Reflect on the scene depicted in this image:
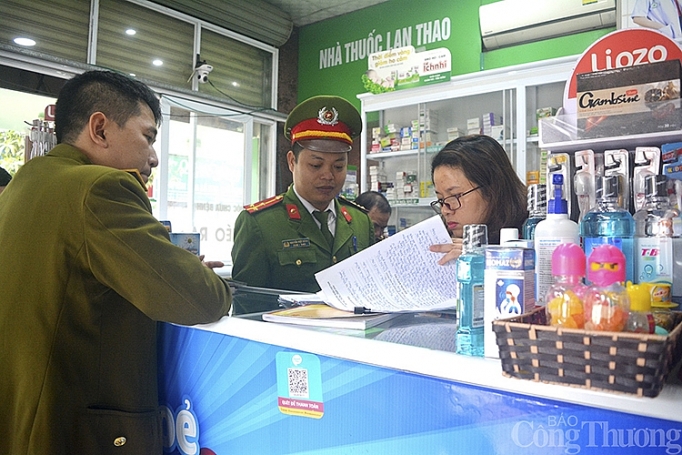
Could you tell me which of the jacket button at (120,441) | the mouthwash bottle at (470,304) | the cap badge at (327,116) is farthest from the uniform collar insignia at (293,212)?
the mouthwash bottle at (470,304)

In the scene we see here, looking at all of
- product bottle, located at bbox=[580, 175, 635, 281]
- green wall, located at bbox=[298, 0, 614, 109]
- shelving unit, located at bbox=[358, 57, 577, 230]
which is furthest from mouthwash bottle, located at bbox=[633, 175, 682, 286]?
green wall, located at bbox=[298, 0, 614, 109]

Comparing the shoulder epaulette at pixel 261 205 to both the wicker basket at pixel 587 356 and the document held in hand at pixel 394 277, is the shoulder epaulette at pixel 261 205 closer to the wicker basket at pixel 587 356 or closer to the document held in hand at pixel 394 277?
the document held in hand at pixel 394 277

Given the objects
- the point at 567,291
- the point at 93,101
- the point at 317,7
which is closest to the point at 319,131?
the point at 93,101

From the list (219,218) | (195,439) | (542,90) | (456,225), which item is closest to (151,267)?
(195,439)

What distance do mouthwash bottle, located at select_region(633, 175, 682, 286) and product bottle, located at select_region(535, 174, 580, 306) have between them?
0.40 feet

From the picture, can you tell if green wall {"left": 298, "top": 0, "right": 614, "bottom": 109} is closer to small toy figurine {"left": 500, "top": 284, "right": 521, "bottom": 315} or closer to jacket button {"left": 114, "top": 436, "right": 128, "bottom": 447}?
small toy figurine {"left": 500, "top": 284, "right": 521, "bottom": 315}

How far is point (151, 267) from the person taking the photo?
1106 mm

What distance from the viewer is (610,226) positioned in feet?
3.01

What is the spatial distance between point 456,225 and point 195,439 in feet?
3.68

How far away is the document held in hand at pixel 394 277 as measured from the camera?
1.21 metres

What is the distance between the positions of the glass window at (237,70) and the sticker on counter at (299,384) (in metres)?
4.46

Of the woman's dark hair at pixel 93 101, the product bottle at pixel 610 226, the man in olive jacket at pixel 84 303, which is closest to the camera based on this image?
the product bottle at pixel 610 226

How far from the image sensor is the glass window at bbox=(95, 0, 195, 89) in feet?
14.4

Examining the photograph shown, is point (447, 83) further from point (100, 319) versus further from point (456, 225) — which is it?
point (100, 319)
